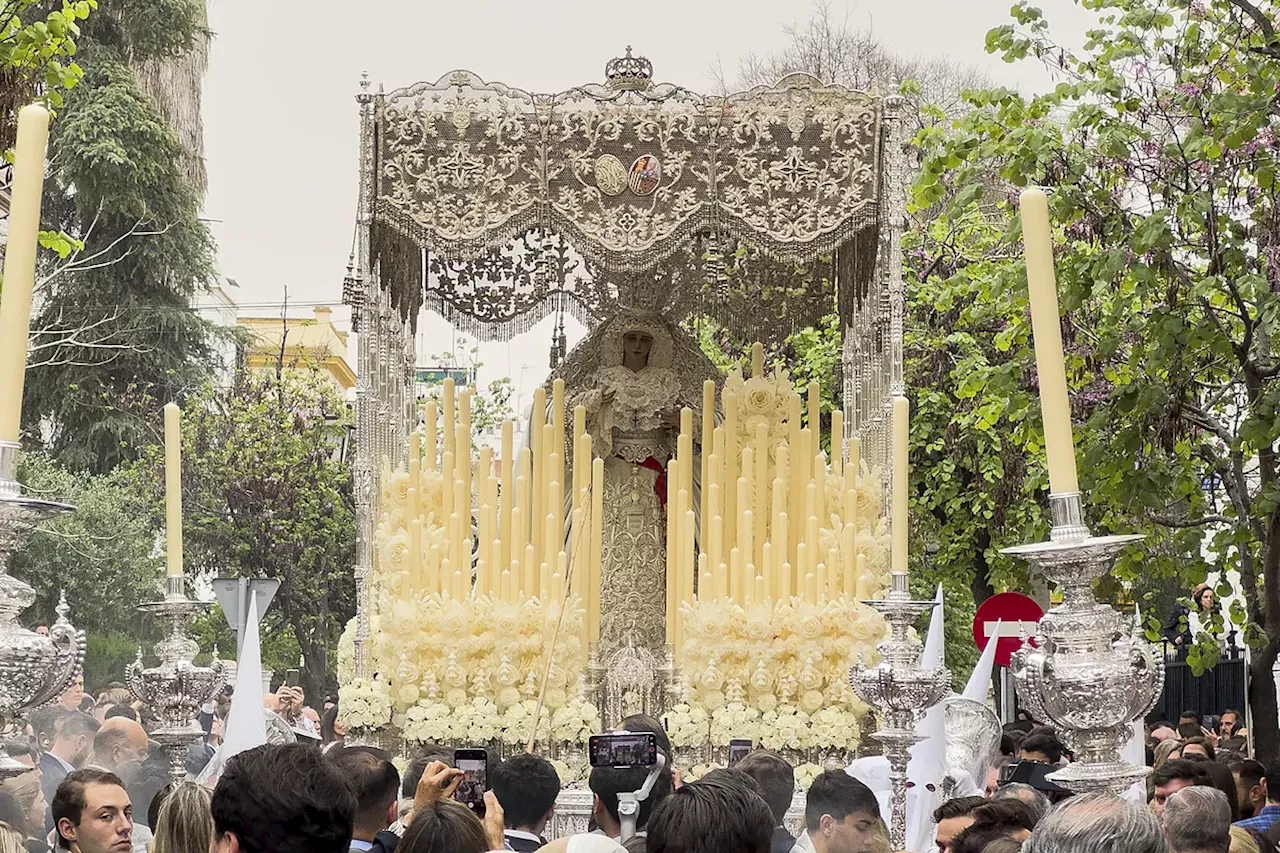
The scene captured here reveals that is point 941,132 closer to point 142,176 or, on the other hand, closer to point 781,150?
point 781,150

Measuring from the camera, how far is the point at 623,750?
4.96 metres

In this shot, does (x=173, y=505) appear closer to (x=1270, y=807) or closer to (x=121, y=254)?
(x=1270, y=807)

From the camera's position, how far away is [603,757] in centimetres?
495

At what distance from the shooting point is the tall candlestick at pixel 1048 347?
171 inches

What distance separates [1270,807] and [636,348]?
17.4 ft

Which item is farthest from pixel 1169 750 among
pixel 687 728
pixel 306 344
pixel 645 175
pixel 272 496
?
pixel 306 344

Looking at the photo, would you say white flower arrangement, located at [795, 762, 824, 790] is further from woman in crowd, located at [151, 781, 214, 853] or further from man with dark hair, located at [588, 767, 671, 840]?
woman in crowd, located at [151, 781, 214, 853]

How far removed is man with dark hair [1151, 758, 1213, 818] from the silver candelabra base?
381 cm

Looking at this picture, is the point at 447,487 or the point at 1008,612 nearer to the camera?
the point at 447,487

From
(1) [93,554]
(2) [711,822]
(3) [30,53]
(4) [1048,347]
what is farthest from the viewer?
(1) [93,554]

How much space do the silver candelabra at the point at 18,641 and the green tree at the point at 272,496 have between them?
72.1 feet

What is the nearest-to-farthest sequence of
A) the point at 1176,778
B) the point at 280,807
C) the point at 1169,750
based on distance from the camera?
the point at 280,807 → the point at 1176,778 → the point at 1169,750

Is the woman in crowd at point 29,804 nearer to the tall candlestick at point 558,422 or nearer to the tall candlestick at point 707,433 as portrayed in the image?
the tall candlestick at point 558,422

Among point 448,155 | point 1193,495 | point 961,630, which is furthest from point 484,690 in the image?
point 961,630
